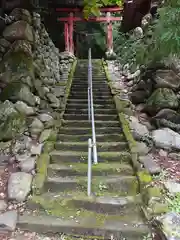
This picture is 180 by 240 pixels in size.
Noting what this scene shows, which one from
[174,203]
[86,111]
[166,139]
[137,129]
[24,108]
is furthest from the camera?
[86,111]

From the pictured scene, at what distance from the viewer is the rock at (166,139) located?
16.0ft

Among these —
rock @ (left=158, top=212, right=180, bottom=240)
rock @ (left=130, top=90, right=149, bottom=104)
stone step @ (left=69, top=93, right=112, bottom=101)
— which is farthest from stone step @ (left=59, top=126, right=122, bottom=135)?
rock @ (left=158, top=212, right=180, bottom=240)

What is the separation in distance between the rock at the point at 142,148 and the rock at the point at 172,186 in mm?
861

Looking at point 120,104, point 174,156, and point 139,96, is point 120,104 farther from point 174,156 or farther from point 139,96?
point 174,156

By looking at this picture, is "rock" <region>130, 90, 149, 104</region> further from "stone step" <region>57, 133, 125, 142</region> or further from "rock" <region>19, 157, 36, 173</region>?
"rock" <region>19, 157, 36, 173</region>

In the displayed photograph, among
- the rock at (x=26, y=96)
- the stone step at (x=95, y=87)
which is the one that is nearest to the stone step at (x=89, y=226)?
the rock at (x=26, y=96)

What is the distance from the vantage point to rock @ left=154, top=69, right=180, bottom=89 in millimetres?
6062

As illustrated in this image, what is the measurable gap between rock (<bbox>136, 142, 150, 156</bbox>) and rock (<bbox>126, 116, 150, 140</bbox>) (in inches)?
8.3

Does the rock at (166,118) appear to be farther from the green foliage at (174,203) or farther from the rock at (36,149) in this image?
the rock at (36,149)

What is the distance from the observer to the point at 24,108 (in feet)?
18.2

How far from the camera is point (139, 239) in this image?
3107 mm

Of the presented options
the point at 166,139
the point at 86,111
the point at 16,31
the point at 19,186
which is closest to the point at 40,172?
the point at 19,186

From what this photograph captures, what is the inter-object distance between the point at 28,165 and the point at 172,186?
7.00 feet

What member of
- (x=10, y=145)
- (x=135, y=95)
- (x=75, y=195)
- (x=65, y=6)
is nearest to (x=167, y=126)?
(x=135, y=95)
